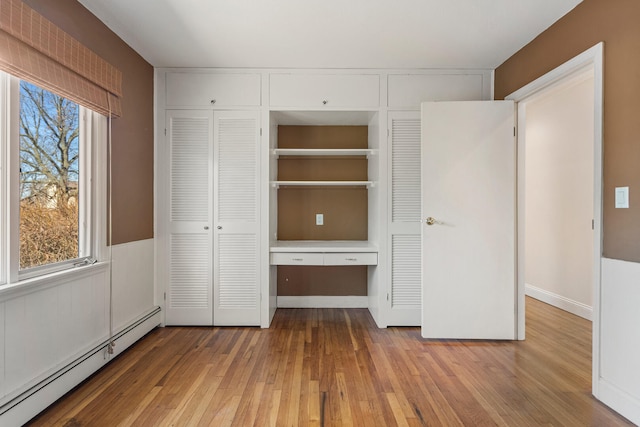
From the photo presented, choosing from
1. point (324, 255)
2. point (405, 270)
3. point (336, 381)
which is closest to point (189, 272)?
point (324, 255)

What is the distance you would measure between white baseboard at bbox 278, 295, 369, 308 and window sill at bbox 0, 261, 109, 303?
196cm

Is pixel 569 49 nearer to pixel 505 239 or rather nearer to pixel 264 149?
pixel 505 239

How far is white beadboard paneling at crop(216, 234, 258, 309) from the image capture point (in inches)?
131

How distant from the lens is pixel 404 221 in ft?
11.0

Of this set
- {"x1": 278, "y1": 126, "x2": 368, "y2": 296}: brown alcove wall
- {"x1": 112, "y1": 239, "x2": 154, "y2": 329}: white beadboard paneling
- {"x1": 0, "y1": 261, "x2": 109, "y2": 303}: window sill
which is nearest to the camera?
{"x1": 0, "y1": 261, "x2": 109, "y2": 303}: window sill

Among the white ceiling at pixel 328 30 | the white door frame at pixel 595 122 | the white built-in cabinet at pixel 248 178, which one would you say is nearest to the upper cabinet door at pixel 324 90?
the white built-in cabinet at pixel 248 178

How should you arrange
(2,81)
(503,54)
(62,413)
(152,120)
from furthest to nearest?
(152,120) → (503,54) → (62,413) → (2,81)

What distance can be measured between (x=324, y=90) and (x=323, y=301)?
224cm

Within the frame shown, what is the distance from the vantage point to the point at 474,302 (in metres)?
3.06

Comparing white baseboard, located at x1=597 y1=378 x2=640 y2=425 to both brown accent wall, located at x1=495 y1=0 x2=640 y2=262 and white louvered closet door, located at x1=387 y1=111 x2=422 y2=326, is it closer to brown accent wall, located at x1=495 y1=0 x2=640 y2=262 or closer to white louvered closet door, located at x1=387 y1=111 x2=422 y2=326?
brown accent wall, located at x1=495 y1=0 x2=640 y2=262

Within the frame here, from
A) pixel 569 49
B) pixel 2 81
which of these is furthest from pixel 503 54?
pixel 2 81

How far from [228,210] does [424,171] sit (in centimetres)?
181

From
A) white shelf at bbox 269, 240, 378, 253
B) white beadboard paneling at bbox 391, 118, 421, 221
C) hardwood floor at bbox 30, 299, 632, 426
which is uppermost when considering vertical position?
white beadboard paneling at bbox 391, 118, 421, 221

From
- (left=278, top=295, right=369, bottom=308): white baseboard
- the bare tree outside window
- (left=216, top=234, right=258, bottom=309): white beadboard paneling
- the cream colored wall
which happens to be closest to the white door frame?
the cream colored wall
